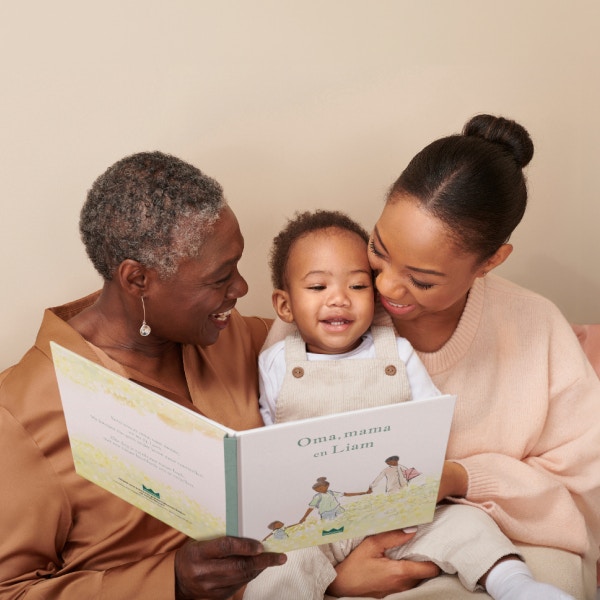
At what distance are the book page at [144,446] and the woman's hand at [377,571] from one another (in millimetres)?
420

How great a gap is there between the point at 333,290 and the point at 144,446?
62 centimetres

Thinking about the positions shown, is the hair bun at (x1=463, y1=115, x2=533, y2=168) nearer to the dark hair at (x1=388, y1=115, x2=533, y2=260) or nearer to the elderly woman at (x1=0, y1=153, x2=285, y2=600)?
the dark hair at (x1=388, y1=115, x2=533, y2=260)

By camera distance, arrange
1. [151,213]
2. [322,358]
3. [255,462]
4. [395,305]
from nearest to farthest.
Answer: [255,462] < [151,213] < [395,305] < [322,358]

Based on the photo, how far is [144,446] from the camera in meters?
1.52

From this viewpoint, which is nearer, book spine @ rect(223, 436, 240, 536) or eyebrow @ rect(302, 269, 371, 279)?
book spine @ rect(223, 436, 240, 536)

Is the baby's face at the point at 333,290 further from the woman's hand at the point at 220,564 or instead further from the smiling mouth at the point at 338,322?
the woman's hand at the point at 220,564

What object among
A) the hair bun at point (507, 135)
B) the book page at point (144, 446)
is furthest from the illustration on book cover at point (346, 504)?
the hair bun at point (507, 135)

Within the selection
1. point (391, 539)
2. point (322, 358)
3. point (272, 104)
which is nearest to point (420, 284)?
point (322, 358)

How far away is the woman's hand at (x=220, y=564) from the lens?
1544mm

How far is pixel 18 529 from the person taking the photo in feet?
5.43

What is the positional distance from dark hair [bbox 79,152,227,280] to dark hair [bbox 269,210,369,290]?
1.08 ft

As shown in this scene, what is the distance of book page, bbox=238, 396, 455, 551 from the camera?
4.75 feet

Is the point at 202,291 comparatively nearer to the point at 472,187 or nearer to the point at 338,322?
the point at 338,322

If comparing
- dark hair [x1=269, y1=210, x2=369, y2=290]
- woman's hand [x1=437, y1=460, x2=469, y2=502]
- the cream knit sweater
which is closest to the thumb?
woman's hand [x1=437, y1=460, x2=469, y2=502]
